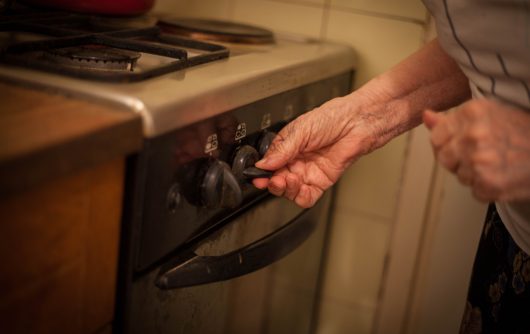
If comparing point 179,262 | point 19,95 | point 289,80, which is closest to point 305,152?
point 289,80

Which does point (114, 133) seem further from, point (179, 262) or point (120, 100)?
point (179, 262)

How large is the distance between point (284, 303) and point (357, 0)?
20.5 inches

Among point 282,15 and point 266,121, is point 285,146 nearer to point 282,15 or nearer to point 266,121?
point 266,121

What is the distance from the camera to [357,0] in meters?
1.06

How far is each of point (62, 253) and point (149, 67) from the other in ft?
0.78

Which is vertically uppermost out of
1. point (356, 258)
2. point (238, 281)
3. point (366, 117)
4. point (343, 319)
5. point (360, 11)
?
point (360, 11)

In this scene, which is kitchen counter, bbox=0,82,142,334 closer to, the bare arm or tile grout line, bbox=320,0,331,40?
the bare arm

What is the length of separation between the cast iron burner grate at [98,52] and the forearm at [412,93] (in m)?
0.19

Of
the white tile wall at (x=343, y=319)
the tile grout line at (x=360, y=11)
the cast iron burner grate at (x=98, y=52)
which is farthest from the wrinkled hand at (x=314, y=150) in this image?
the white tile wall at (x=343, y=319)

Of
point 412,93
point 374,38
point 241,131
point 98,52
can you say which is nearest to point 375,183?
point 374,38

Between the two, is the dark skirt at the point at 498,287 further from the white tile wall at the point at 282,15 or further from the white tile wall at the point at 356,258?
the white tile wall at the point at 282,15

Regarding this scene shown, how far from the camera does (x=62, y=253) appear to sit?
19.4 inches

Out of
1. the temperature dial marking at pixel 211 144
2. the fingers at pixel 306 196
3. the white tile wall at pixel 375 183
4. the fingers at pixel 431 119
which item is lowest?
the white tile wall at pixel 375 183

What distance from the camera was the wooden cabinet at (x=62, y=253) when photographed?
45 cm
